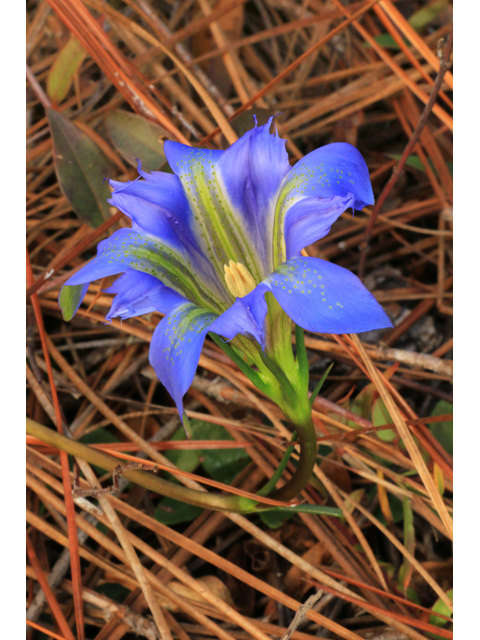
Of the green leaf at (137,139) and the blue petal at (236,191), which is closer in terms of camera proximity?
the blue petal at (236,191)

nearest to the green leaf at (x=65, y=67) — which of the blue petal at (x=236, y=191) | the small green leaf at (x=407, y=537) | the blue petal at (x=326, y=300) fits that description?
the blue petal at (x=236, y=191)

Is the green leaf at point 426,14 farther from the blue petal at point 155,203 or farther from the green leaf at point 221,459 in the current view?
the green leaf at point 221,459

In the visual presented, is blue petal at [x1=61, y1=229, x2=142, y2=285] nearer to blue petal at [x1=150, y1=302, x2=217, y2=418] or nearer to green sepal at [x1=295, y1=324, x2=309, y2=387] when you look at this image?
blue petal at [x1=150, y1=302, x2=217, y2=418]

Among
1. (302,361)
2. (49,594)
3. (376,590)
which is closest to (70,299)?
(302,361)

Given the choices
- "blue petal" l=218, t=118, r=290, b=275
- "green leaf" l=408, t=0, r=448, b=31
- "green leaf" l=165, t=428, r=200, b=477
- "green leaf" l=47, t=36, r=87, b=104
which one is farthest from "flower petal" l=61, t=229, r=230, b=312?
"green leaf" l=408, t=0, r=448, b=31

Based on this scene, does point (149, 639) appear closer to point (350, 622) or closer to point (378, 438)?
point (350, 622)

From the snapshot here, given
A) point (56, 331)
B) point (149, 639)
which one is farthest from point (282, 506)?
point (56, 331)
